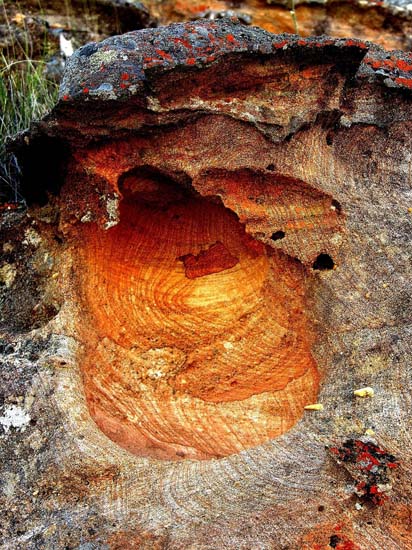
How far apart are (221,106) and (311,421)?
1.36 metres

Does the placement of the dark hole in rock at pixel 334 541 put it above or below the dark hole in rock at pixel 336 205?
below

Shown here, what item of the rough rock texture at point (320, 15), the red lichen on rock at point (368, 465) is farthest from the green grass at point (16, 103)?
the red lichen on rock at point (368, 465)

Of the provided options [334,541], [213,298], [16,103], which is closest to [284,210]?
[213,298]

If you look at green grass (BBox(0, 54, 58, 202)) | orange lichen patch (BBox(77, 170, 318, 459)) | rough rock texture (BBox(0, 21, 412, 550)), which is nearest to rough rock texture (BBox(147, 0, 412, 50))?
green grass (BBox(0, 54, 58, 202))

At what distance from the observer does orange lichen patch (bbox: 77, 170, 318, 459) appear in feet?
9.38

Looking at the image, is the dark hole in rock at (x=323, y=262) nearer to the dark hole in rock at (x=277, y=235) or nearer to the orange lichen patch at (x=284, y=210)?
the orange lichen patch at (x=284, y=210)

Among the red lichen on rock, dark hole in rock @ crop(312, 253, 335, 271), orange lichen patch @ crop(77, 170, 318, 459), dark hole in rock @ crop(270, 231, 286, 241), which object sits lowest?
orange lichen patch @ crop(77, 170, 318, 459)

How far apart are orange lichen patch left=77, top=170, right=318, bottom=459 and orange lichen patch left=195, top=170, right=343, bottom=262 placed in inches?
3.9

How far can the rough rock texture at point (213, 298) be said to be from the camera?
2.30m

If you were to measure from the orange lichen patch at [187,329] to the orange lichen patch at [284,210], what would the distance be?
0.10m

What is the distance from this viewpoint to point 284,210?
3.01 meters

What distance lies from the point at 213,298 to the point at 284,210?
2.05ft

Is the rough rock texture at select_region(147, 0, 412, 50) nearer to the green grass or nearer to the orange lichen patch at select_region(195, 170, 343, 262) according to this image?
the green grass

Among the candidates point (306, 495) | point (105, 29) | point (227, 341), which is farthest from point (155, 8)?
point (306, 495)
